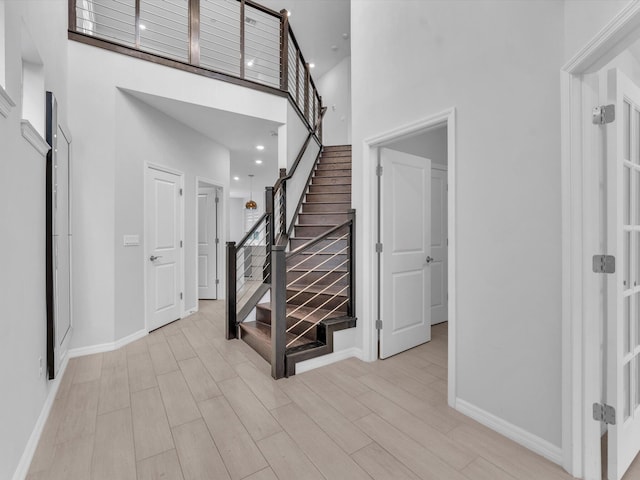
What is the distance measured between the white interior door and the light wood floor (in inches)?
16.5

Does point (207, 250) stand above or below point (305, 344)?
above

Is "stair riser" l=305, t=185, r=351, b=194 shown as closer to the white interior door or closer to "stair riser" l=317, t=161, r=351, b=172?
"stair riser" l=317, t=161, r=351, b=172

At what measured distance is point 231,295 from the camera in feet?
11.1

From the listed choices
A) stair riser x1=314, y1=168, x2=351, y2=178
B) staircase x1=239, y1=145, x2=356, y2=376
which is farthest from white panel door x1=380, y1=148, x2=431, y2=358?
stair riser x1=314, y1=168, x2=351, y2=178

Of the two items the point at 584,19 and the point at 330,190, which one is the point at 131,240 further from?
the point at 584,19

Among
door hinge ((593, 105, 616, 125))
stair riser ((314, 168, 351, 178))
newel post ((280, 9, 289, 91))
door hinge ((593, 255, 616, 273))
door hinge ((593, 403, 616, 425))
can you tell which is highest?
newel post ((280, 9, 289, 91))

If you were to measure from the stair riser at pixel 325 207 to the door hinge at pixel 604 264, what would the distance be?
312 cm

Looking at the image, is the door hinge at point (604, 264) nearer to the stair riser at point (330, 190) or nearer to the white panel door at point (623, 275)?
the white panel door at point (623, 275)

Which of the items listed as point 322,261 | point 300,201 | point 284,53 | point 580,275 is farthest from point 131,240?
point 580,275

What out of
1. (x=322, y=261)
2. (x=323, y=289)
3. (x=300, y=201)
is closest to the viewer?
(x=323, y=289)

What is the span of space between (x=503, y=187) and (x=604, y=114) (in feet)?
1.70

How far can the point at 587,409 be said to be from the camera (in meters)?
1.42

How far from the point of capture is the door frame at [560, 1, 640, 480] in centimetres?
140

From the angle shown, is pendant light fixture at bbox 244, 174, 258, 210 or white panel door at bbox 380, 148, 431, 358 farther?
pendant light fixture at bbox 244, 174, 258, 210
